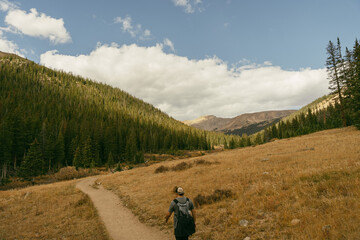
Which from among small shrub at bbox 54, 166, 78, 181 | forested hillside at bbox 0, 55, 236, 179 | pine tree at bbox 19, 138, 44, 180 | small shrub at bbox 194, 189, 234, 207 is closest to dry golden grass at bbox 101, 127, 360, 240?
small shrub at bbox 194, 189, 234, 207

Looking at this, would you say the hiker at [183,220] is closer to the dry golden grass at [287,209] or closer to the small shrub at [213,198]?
the dry golden grass at [287,209]

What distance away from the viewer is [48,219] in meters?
14.4

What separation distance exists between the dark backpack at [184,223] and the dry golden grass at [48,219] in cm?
645

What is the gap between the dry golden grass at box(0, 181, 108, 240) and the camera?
11445 millimetres

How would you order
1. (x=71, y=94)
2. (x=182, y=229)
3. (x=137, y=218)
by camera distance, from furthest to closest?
1. (x=71, y=94)
2. (x=137, y=218)
3. (x=182, y=229)

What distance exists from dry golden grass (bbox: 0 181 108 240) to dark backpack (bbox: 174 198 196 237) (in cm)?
645

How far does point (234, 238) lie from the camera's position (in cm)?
748

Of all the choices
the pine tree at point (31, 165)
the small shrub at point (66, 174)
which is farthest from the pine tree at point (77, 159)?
the pine tree at point (31, 165)

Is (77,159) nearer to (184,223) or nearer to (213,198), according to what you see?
(213,198)

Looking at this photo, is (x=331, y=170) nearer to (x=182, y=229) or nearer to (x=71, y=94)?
(x=182, y=229)

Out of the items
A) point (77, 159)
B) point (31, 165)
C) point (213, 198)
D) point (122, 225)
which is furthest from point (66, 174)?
point (213, 198)

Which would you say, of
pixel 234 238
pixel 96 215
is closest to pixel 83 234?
pixel 96 215

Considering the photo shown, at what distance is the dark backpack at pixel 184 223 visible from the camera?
246 inches

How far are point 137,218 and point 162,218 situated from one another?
2215mm
